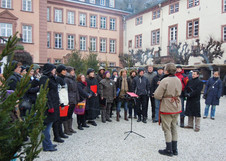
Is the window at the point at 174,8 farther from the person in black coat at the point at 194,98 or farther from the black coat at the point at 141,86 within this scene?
the person in black coat at the point at 194,98

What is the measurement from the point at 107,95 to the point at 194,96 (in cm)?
312

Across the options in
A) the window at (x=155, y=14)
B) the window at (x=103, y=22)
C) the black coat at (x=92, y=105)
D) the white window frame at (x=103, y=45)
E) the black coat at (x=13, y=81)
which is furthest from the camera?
the white window frame at (x=103, y=45)

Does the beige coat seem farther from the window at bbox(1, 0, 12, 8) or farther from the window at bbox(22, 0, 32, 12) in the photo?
the window at bbox(22, 0, 32, 12)

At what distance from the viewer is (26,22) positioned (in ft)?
86.1

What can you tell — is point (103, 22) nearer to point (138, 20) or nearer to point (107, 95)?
point (138, 20)

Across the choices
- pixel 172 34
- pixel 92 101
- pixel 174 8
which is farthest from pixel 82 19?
pixel 92 101

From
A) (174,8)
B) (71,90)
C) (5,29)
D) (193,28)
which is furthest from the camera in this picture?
(174,8)

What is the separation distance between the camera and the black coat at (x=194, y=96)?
7125 millimetres

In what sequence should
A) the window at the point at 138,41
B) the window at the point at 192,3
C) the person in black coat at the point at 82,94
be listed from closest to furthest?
1. the person in black coat at the point at 82,94
2. the window at the point at 192,3
3. the window at the point at 138,41

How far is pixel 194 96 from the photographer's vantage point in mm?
7242

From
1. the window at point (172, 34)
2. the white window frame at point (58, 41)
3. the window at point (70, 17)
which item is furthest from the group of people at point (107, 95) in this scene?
the window at point (70, 17)

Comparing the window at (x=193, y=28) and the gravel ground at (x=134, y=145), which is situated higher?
the window at (x=193, y=28)

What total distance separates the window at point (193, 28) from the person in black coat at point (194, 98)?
72.5ft

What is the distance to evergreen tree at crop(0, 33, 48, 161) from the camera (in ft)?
4.67
